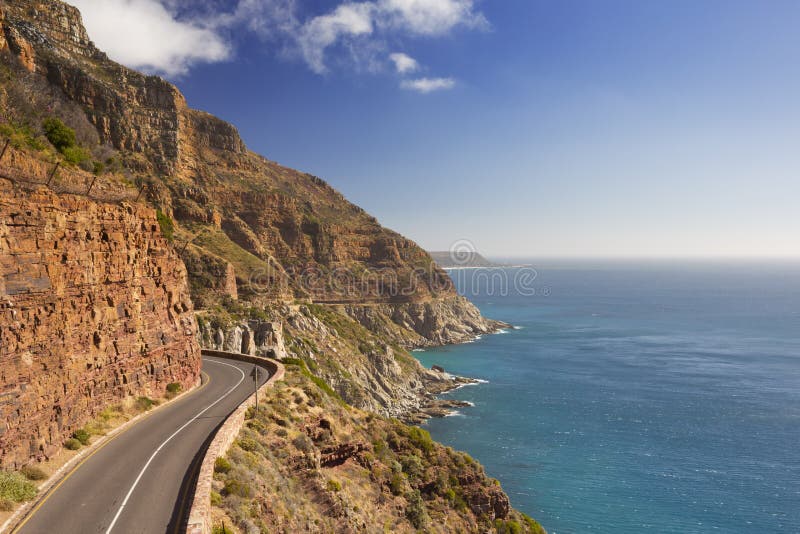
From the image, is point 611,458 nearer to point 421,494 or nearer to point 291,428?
→ point 421,494

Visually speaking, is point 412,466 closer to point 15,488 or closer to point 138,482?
point 138,482

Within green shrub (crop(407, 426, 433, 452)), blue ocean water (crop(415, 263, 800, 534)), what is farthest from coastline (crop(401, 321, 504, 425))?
green shrub (crop(407, 426, 433, 452))

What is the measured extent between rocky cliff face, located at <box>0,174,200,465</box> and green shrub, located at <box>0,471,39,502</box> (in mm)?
733

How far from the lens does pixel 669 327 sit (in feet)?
474

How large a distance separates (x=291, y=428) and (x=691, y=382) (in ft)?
272

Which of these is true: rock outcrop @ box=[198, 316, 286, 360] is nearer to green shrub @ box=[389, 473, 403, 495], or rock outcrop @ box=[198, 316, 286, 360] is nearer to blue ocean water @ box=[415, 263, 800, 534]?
blue ocean water @ box=[415, 263, 800, 534]

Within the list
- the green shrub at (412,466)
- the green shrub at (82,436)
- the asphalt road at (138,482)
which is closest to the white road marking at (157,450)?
the asphalt road at (138,482)

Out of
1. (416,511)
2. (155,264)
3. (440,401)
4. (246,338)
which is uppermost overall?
(155,264)

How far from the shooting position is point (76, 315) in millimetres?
20875

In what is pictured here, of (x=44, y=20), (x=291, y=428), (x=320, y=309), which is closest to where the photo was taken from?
(x=291, y=428)

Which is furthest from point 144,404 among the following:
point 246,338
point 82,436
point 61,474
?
point 246,338

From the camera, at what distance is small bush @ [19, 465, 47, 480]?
1642cm

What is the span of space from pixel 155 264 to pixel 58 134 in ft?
32.2

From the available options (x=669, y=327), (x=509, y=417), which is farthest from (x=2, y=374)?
(x=669, y=327)
